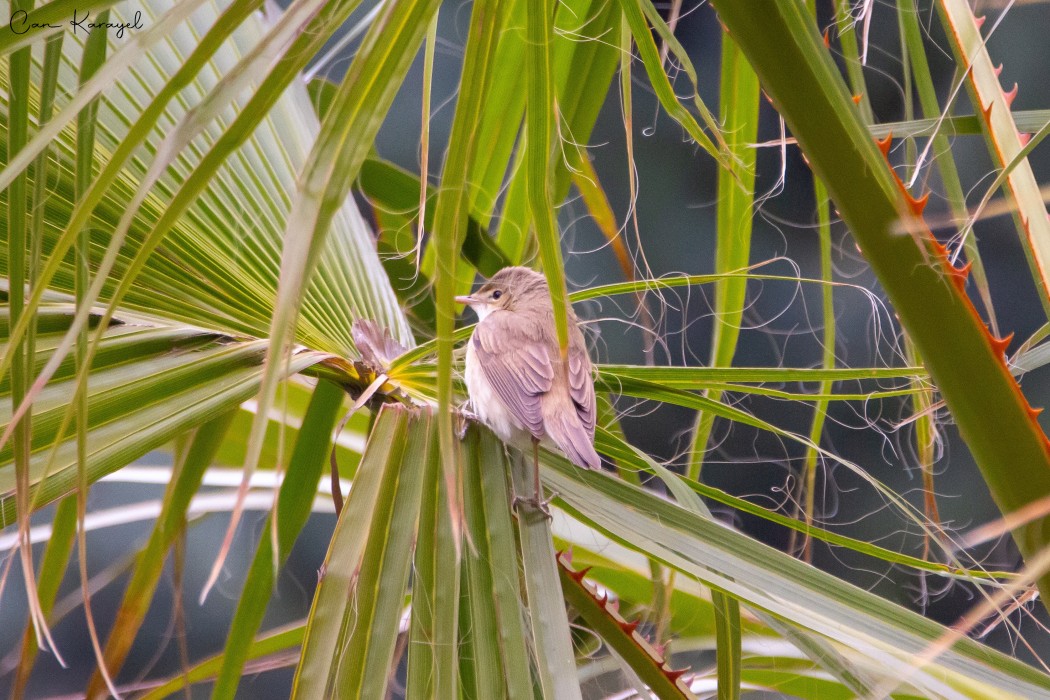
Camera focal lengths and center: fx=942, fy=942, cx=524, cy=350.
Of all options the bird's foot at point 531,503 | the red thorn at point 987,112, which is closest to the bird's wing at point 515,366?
the bird's foot at point 531,503

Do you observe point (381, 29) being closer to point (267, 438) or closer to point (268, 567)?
point (268, 567)

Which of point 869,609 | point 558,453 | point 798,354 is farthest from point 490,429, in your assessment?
point 798,354

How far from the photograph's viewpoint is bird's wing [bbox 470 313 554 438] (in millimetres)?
1852

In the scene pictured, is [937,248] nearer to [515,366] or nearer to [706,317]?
[515,366]

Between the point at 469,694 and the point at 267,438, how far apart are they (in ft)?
3.64

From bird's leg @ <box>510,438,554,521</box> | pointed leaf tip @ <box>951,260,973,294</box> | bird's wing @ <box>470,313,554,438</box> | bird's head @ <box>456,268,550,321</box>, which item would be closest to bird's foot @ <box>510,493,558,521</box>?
bird's leg @ <box>510,438,554,521</box>

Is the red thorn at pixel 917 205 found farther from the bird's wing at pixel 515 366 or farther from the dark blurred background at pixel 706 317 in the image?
the dark blurred background at pixel 706 317

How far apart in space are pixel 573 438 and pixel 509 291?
1.04m

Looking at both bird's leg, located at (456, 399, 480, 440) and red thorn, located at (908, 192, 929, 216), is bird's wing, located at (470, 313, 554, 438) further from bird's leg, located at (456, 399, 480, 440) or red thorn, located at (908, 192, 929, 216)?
red thorn, located at (908, 192, 929, 216)

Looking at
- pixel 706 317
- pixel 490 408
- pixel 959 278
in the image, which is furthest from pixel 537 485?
pixel 706 317

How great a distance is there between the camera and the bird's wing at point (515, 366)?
1852mm

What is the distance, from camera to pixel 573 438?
1.57 m

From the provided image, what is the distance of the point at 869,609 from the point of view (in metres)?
1.04

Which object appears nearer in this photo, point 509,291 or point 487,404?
point 487,404
